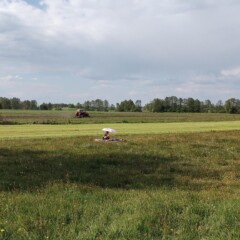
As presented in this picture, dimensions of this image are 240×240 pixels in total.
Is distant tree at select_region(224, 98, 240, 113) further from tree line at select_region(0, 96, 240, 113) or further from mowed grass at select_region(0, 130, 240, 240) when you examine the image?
mowed grass at select_region(0, 130, 240, 240)

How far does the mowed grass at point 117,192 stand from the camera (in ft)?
25.4

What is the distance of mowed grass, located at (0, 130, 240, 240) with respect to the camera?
773 cm

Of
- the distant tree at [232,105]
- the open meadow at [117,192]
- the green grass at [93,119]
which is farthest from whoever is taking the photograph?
the distant tree at [232,105]

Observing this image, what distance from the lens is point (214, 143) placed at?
27.8 meters

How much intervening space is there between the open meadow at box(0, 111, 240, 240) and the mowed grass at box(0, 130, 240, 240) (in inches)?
0.7

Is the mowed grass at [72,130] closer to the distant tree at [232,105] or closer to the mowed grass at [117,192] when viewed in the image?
the mowed grass at [117,192]

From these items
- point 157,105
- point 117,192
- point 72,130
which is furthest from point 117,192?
point 157,105

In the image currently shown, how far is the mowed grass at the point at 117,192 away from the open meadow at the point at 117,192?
0.02 meters

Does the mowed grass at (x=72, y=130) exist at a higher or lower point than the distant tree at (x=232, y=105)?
lower

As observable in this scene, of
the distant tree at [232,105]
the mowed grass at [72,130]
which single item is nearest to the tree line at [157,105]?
the distant tree at [232,105]

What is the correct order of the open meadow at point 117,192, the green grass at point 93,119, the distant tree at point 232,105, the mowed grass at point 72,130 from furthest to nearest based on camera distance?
the distant tree at point 232,105 < the green grass at point 93,119 < the mowed grass at point 72,130 < the open meadow at point 117,192

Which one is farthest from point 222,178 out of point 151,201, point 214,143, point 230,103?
point 230,103

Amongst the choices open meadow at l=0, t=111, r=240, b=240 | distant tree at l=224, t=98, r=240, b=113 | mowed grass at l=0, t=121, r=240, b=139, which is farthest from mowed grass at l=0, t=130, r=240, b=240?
distant tree at l=224, t=98, r=240, b=113

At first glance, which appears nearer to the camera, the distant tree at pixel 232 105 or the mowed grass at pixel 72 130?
the mowed grass at pixel 72 130
